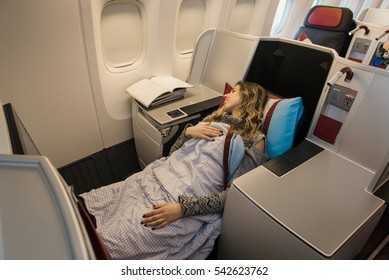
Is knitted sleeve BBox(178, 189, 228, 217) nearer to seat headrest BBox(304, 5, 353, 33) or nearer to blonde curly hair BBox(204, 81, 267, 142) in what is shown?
blonde curly hair BBox(204, 81, 267, 142)

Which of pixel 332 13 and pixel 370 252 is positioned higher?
pixel 332 13

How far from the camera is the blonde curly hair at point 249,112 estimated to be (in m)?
1.32

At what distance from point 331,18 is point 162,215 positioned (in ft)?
9.80

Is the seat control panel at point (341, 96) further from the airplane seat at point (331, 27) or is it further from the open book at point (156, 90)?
the airplane seat at point (331, 27)

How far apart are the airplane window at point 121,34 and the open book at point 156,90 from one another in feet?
0.68

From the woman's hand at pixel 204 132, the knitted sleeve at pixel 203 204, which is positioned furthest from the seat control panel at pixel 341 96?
the knitted sleeve at pixel 203 204

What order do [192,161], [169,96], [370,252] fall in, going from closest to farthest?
[192,161] → [370,252] → [169,96]

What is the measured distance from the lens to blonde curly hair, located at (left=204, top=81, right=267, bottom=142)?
4.33ft

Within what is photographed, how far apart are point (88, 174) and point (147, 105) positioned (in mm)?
804

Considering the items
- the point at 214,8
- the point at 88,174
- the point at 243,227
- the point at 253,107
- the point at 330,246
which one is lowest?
the point at 88,174

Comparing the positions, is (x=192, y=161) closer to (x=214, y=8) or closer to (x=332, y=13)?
(x=214, y=8)

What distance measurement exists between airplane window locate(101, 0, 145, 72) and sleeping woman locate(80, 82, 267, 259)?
95 centimetres

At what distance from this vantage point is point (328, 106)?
4.51ft
